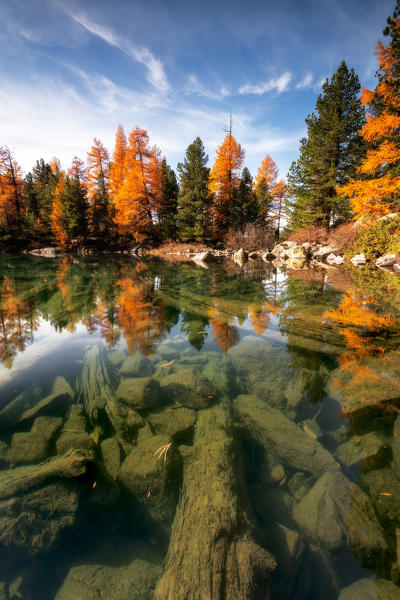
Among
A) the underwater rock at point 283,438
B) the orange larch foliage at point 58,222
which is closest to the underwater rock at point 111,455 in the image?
the underwater rock at point 283,438

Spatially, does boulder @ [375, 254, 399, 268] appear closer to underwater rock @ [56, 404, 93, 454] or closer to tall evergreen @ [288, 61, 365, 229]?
tall evergreen @ [288, 61, 365, 229]

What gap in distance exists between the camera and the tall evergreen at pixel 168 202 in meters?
27.2

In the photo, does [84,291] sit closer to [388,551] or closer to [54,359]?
[54,359]

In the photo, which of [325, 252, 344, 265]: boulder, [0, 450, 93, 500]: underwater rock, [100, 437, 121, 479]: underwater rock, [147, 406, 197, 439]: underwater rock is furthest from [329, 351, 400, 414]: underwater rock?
[325, 252, 344, 265]: boulder

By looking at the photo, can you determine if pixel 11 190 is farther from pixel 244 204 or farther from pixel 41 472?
pixel 41 472

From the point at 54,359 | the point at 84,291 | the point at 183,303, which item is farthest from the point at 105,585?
the point at 84,291

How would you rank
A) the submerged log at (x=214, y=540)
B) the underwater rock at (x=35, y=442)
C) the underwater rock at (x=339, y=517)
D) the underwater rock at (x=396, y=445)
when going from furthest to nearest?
1. the underwater rock at (x=35, y=442)
2. the underwater rock at (x=396, y=445)
3. the underwater rock at (x=339, y=517)
4. the submerged log at (x=214, y=540)

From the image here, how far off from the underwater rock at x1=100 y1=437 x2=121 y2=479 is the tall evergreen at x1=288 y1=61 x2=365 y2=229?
21817 mm

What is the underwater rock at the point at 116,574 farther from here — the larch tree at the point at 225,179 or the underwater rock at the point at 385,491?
the larch tree at the point at 225,179

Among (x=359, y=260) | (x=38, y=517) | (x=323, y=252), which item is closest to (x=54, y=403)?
(x=38, y=517)

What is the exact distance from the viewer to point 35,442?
2.15 metres

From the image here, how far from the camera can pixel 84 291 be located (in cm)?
825

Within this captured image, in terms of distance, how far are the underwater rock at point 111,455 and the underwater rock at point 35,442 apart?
49 centimetres

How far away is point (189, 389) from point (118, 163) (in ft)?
105
